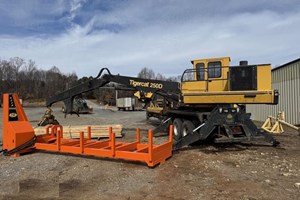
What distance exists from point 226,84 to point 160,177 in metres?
5.54

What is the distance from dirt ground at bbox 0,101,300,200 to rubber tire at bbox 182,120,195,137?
5.54ft

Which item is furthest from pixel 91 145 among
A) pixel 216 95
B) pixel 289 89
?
pixel 289 89

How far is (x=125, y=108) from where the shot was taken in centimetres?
5469

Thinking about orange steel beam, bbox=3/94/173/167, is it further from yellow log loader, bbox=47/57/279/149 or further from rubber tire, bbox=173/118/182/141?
rubber tire, bbox=173/118/182/141

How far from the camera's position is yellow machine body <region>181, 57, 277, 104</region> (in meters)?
9.89

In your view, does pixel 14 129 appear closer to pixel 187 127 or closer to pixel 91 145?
pixel 91 145

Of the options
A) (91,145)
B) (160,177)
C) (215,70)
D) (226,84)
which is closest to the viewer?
(160,177)

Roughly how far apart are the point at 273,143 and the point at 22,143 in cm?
846

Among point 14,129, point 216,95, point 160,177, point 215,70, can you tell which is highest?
point 215,70

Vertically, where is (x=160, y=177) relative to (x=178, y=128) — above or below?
below

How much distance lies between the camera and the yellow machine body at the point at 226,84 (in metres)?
9.89

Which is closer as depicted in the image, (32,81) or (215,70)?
(215,70)

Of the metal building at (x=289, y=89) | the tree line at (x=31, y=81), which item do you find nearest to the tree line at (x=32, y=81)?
the tree line at (x=31, y=81)

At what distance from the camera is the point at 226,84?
11086 millimetres
